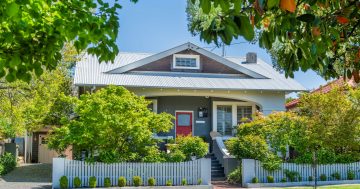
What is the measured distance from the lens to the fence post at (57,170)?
16.9 meters

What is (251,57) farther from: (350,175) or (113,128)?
(113,128)

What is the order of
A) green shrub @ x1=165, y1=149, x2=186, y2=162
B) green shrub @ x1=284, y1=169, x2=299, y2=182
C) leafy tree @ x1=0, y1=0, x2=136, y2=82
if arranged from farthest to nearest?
green shrub @ x1=284, y1=169, x2=299, y2=182 → green shrub @ x1=165, y1=149, x2=186, y2=162 → leafy tree @ x1=0, y1=0, x2=136, y2=82

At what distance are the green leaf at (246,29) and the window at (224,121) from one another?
73.7 feet

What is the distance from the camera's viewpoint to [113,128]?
17.7 metres

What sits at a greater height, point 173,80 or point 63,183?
point 173,80

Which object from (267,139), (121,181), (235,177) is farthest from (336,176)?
(121,181)

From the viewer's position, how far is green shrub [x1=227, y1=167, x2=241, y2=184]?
1888 centimetres

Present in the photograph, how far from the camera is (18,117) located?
21.2 m

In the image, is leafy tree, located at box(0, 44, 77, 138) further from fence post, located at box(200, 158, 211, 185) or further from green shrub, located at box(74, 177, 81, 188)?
fence post, located at box(200, 158, 211, 185)

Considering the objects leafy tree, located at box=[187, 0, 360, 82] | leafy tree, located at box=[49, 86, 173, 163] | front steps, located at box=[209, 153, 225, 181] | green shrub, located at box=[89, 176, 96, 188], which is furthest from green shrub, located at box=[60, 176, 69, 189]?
leafy tree, located at box=[187, 0, 360, 82]

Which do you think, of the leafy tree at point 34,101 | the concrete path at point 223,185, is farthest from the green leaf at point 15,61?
the concrete path at point 223,185

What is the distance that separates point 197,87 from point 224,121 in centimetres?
340

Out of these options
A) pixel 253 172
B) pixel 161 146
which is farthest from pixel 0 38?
pixel 161 146

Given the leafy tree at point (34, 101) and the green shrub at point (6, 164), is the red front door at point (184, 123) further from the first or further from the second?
the green shrub at point (6, 164)
